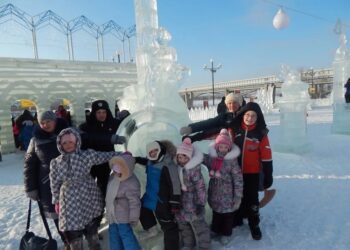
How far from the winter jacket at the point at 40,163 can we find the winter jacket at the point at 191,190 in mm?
1299

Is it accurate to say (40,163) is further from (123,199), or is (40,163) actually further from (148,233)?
(148,233)

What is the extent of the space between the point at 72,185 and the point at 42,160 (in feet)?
1.41

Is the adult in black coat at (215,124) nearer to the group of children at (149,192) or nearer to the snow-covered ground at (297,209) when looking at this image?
the group of children at (149,192)

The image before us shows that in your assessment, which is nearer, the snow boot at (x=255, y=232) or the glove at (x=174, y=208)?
the glove at (x=174, y=208)

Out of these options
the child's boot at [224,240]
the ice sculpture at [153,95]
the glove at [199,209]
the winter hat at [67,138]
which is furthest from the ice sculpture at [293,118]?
the winter hat at [67,138]

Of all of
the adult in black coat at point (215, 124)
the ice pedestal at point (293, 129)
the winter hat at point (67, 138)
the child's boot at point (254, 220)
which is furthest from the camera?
the ice pedestal at point (293, 129)

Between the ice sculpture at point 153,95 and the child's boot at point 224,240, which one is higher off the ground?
the ice sculpture at point 153,95

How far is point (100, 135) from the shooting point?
11.3 ft

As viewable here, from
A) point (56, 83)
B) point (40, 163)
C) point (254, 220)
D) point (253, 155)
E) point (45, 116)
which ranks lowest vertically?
point (254, 220)

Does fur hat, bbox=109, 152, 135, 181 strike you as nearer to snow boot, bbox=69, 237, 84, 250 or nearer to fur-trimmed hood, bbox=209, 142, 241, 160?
snow boot, bbox=69, 237, 84, 250

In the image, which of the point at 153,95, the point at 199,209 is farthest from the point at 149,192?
the point at 153,95

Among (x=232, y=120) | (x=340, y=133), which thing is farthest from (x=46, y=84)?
(x=340, y=133)

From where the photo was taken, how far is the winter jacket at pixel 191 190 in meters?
2.84

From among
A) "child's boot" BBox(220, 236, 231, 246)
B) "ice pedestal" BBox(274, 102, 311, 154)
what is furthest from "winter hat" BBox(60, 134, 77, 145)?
"ice pedestal" BBox(274, 102, 311, 154)
